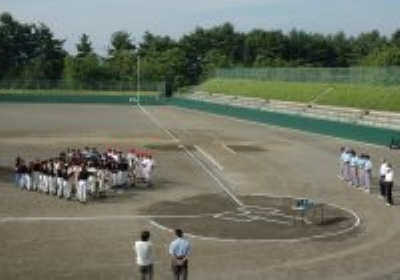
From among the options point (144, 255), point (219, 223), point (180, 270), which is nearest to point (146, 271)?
point (144, 255)

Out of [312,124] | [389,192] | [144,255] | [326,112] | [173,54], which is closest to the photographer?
[144,255]

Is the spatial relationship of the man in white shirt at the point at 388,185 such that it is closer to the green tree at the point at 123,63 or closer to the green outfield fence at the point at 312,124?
the green outfield fence at the point at 312,124

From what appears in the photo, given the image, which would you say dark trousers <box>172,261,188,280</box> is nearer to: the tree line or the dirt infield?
the dirt infield

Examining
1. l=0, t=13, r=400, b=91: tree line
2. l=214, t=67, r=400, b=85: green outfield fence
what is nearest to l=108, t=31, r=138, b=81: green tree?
l=0, t=13, r=400, b=91: tree line

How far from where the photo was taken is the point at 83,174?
30.1 metres

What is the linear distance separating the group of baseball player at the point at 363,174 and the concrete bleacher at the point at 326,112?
2074cm

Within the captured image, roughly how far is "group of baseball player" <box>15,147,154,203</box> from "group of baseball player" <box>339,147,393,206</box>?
992 centimetres

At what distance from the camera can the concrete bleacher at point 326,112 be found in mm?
62544

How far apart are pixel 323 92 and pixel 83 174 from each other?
194ft

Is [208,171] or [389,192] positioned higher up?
[389,192]

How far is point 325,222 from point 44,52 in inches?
5440

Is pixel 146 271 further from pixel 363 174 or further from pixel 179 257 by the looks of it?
pixel 363 174

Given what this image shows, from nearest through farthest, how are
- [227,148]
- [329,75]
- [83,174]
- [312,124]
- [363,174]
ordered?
[83,174]
[363,174]
[227,148]
[312,124]
[329,75]

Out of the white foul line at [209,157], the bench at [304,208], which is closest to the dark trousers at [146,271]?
the bench at [304,208]
